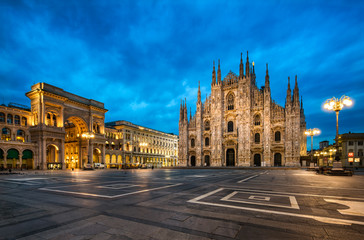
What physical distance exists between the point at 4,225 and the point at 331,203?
9529 mm

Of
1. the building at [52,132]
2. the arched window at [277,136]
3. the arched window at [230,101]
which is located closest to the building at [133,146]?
the building at [52,132]

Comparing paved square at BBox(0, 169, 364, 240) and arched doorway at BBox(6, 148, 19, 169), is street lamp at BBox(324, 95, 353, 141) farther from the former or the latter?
arched doorway at BBox(6, 148, 19, 169)

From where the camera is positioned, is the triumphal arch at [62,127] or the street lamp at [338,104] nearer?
the street lamp at [338,104]

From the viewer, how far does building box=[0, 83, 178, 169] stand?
40.7 m

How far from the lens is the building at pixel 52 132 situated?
40.7 meters

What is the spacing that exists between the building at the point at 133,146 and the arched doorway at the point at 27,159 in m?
19.3

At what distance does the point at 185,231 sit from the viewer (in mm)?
4133

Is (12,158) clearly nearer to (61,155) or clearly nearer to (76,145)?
(61,155)

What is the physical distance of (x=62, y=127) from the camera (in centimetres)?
4541

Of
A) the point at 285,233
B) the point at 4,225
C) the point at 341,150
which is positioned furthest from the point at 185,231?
the point at 341,150

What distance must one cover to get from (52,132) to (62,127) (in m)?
2.48

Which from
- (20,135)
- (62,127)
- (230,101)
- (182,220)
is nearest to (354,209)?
(182,220)

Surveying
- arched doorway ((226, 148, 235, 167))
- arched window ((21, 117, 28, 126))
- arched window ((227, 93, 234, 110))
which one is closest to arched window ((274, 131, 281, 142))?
arched doorway ((226, 148, 235, 167))

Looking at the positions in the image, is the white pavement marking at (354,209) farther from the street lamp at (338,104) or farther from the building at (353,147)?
the building at (353,147)
